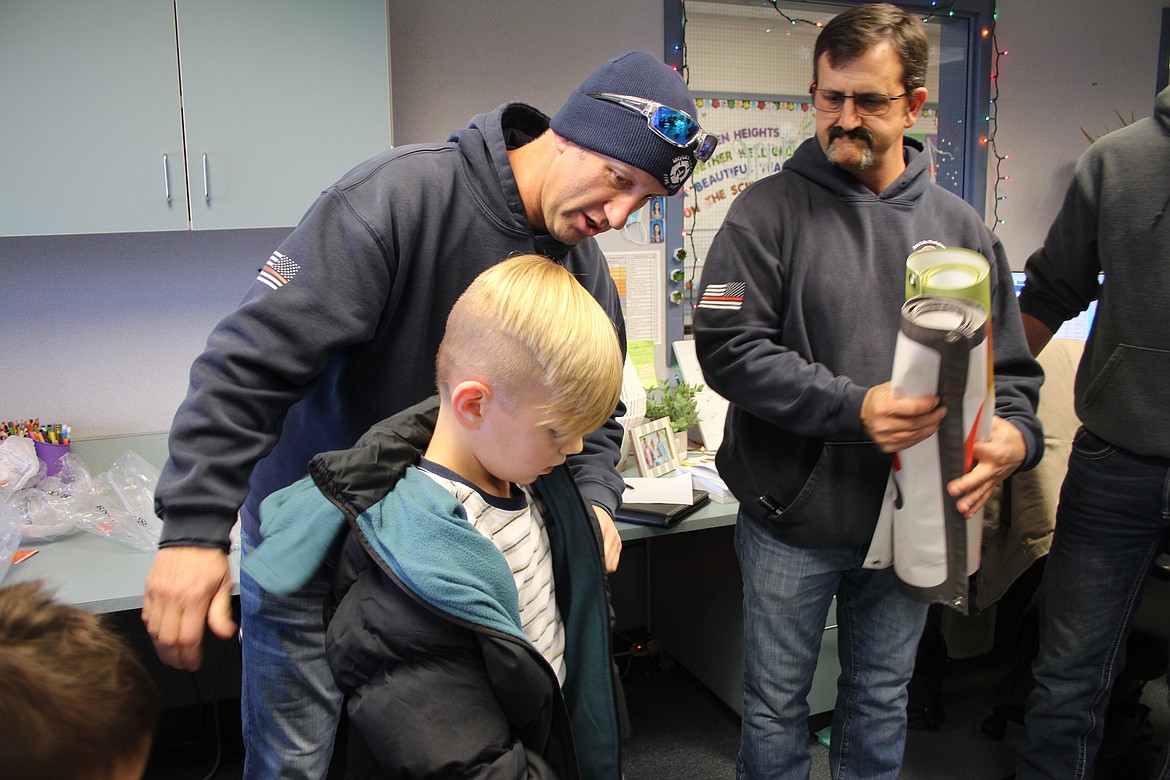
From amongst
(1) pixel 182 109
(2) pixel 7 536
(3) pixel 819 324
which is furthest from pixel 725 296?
(2) pixel 7 536

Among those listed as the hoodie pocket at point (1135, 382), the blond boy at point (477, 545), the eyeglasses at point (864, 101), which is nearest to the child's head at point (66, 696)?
the blond boy at point (477, 545)

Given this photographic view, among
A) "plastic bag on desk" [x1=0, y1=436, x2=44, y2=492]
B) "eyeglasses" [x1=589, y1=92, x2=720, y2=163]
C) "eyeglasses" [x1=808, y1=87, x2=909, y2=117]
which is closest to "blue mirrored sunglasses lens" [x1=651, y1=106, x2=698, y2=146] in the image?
"eyeglasses" [x1=589, y1=92, x2=720, y2=163]

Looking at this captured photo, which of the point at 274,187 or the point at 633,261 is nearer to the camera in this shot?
the point at 274,187

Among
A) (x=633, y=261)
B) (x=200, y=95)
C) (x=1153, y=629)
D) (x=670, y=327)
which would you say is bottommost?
(x=1153, y=629)

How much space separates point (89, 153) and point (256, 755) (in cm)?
143

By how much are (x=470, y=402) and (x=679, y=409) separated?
1.64 m

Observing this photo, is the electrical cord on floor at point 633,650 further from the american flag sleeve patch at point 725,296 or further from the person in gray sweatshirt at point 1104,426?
the american flag sleeve patch at point 725,296

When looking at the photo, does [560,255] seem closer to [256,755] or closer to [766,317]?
[766,317]

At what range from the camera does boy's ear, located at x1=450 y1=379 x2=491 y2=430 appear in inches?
37.2

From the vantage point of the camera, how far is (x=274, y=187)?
6.74ft

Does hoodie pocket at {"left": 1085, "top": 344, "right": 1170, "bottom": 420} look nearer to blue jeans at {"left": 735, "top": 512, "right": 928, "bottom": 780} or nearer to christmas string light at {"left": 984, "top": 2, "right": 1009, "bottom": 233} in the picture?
blue jeans at {"left": 735, "top": 512, "right": 928, "bottom": 780}

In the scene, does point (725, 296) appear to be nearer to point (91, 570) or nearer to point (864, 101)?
point (864, 101)

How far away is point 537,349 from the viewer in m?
0.95

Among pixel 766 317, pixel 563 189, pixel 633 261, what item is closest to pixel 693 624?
pixel 633 261
